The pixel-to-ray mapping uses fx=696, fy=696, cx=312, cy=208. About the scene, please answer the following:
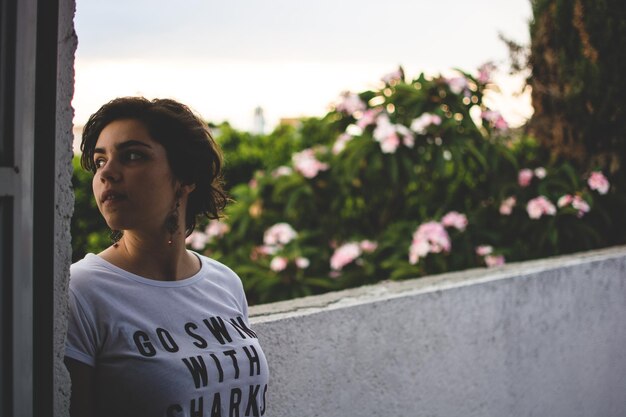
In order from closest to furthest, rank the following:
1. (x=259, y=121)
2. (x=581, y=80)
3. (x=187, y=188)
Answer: (x=187, y=188) → (x=581, y=80) → (x=259, y=121)

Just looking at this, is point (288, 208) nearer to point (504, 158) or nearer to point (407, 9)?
point (504, 158)

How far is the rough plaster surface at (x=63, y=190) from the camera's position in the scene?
54.6 inches

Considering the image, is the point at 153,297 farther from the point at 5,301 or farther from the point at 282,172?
the point at 282,172

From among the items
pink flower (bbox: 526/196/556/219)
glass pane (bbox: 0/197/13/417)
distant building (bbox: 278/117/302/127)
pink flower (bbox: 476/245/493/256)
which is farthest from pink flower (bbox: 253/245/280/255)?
glass pane (bbox: 0/197/13/417)

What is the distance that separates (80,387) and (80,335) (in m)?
0.11

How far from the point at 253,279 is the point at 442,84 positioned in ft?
6.53

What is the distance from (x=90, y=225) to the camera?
659 cm

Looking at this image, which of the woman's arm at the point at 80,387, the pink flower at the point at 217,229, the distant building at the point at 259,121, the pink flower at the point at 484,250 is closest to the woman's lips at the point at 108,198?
the woman's arm at the point at 80,387

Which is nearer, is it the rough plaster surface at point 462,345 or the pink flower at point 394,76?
the rough plaster surface at point 462,345

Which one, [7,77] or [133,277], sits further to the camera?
[133,277]

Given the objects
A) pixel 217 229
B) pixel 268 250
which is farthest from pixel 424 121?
pixel 217 229

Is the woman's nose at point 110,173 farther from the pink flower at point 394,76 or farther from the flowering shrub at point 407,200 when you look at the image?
the pink flower at point 394,76

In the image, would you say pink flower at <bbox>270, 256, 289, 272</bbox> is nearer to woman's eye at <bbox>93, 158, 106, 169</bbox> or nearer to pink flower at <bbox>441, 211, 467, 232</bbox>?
pink flower at <bbox>441, 211, 467, 232</bbox>

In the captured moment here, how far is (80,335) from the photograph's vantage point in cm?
148
